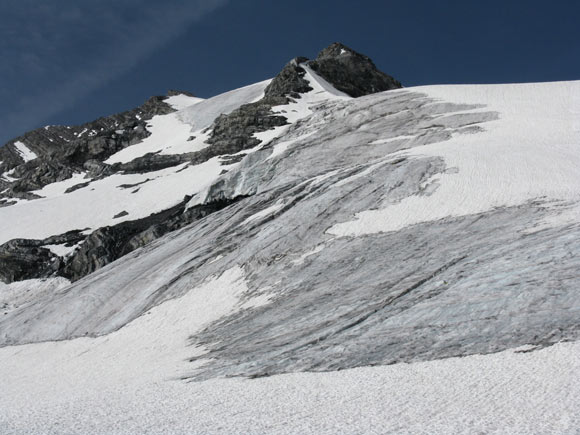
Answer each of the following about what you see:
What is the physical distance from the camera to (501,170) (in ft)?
76.5

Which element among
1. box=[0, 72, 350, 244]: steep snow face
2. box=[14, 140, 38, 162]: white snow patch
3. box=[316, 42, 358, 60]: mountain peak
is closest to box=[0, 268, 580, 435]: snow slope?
box=[0, 72, 350, 244]: steep snow face

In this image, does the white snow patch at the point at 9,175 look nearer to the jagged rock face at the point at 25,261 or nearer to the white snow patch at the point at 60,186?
the white snow patch at the point at 60,186

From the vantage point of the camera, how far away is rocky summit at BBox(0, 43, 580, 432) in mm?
12773

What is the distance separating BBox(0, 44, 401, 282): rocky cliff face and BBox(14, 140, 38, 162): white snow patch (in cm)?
23

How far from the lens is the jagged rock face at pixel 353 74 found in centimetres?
9012

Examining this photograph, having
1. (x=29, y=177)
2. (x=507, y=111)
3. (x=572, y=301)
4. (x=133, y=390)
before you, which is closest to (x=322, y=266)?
(x=133, y=390)

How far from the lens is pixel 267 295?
19484 millimetres

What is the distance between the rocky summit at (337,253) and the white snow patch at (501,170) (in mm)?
128

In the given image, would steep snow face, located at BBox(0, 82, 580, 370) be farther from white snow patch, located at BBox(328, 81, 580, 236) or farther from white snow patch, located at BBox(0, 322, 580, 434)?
white snow patch, located at BBox(0, 322, 580, 434)

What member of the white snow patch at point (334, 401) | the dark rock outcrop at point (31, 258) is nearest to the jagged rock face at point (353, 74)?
the dark rock outcrop at point (31, 258)

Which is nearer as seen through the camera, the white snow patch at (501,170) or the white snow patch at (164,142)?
the white snow patch at (501,170)

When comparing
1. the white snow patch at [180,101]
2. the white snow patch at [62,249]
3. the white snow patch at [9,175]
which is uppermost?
the white snow patch at [180,101]

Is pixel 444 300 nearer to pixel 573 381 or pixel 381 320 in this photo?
pixel 381 320

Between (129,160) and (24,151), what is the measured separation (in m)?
66.0
